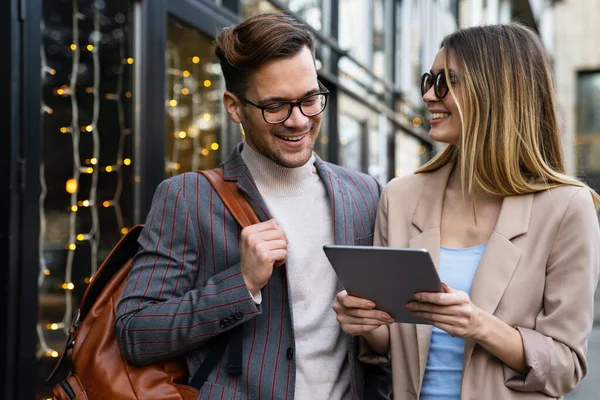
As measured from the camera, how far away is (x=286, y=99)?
2123 mm

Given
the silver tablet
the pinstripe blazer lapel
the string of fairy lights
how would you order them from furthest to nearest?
the string of fairy lights, the pinstripe blazer lapel, the silver tablet

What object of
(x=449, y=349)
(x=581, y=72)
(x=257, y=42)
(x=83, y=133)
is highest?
(x=581, y=72)

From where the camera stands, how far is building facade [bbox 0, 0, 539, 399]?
331 centimetres

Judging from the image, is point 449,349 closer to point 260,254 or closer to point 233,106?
point 260,254

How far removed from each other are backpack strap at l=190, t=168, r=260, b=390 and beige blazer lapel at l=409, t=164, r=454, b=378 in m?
0.47

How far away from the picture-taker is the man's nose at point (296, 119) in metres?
2.10

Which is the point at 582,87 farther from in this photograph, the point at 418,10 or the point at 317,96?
the point at 317,96

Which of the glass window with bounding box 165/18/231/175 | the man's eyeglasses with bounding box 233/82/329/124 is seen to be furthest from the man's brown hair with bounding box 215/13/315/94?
the glass window with bounding box 165/18/231/175

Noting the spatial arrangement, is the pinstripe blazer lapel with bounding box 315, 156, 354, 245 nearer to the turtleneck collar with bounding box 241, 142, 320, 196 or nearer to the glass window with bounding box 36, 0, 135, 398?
the turtleneck collar with bounding box 241, 142, 320, 196

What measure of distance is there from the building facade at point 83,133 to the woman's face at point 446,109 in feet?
2.29

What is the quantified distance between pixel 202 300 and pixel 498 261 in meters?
0.79

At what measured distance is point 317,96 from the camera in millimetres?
2164

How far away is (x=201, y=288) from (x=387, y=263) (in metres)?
0.61

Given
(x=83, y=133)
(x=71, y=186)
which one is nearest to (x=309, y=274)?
(x=71, y=186)
